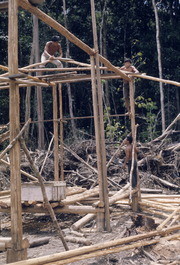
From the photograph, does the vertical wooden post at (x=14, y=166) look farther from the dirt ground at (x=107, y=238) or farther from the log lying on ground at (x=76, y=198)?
the log lying on ground at (x=76, y=198)

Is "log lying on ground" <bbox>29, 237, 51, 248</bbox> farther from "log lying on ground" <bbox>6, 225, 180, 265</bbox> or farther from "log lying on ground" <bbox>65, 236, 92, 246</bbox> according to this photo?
"log lying on ground" <bbox>6, 225, 180, 265</bbox>

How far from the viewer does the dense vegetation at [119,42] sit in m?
20.2

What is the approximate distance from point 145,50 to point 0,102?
28.3 feet

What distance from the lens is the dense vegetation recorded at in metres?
20.2

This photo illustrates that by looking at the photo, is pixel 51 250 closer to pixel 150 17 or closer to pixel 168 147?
pixel 168 147

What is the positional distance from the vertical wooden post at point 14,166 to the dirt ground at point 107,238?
1.11 meters

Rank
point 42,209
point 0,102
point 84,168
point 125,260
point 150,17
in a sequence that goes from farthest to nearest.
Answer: point 150,17, point 0,102, point 84,168, point 42,209, point 125,260

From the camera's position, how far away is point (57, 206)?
7281 mm

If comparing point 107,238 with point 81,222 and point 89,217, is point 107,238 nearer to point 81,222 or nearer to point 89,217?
point 81,222

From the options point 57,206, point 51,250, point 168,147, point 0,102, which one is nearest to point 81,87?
point 0,102

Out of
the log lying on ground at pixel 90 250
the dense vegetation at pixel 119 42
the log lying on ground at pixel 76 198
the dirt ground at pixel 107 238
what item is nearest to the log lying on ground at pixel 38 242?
the dirt ground at pixel 107 238

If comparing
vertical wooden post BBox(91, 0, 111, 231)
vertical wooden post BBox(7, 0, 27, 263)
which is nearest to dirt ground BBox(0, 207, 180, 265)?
vertical wooden post BBox(91, 0, 111, 231)

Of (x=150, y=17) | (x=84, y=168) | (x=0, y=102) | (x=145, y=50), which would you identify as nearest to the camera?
(x=84, y=168)

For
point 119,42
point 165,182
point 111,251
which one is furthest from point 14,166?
point 119,42
